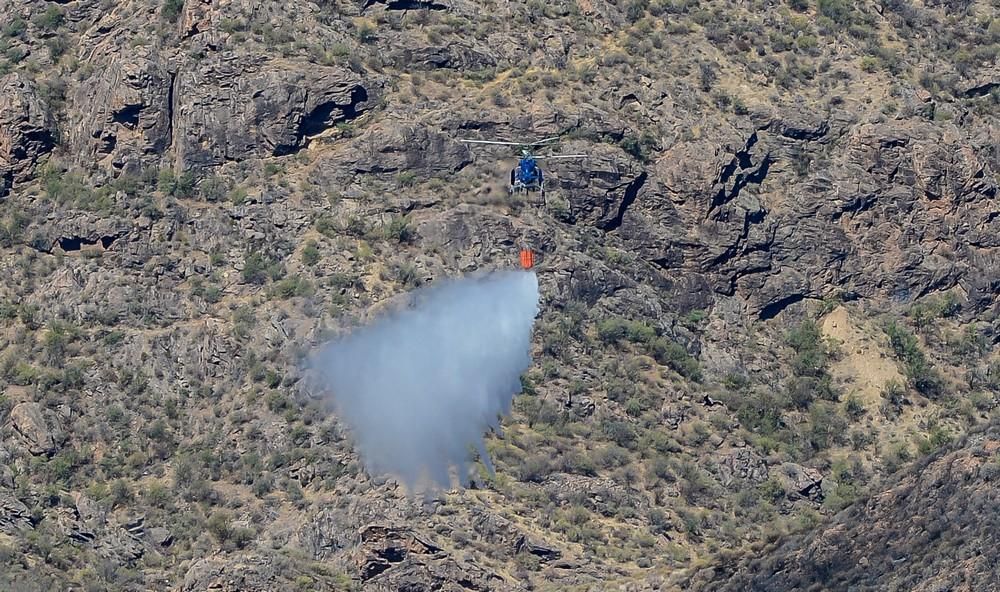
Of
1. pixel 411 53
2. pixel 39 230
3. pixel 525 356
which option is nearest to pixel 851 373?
pixel 525 356

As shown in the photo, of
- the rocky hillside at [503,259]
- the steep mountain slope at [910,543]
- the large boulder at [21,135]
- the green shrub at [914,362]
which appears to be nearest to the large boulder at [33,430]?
the rocky hillside at [503,259]

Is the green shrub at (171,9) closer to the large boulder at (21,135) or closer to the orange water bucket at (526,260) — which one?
the large boulder at (21,135)

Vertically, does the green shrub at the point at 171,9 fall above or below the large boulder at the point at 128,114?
above

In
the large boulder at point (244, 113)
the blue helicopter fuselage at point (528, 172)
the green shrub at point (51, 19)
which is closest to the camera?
the blue helicopter fuselage at point (528, 172)

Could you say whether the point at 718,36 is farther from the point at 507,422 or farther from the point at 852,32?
the point at 507,422

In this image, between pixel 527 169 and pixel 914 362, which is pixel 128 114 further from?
pixel 914 362

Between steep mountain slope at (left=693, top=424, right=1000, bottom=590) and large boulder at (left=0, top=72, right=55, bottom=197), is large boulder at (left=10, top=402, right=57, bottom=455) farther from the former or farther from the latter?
steep mountain slope at (left=693, top=424, right=1000, bottom=590)

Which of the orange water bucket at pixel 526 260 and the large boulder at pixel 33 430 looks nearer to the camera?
the large boulder at pixel 33 430

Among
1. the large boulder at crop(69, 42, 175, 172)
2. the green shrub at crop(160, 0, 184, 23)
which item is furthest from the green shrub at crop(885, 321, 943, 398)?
the green shrub at crop(160, 0, 184, 23)
